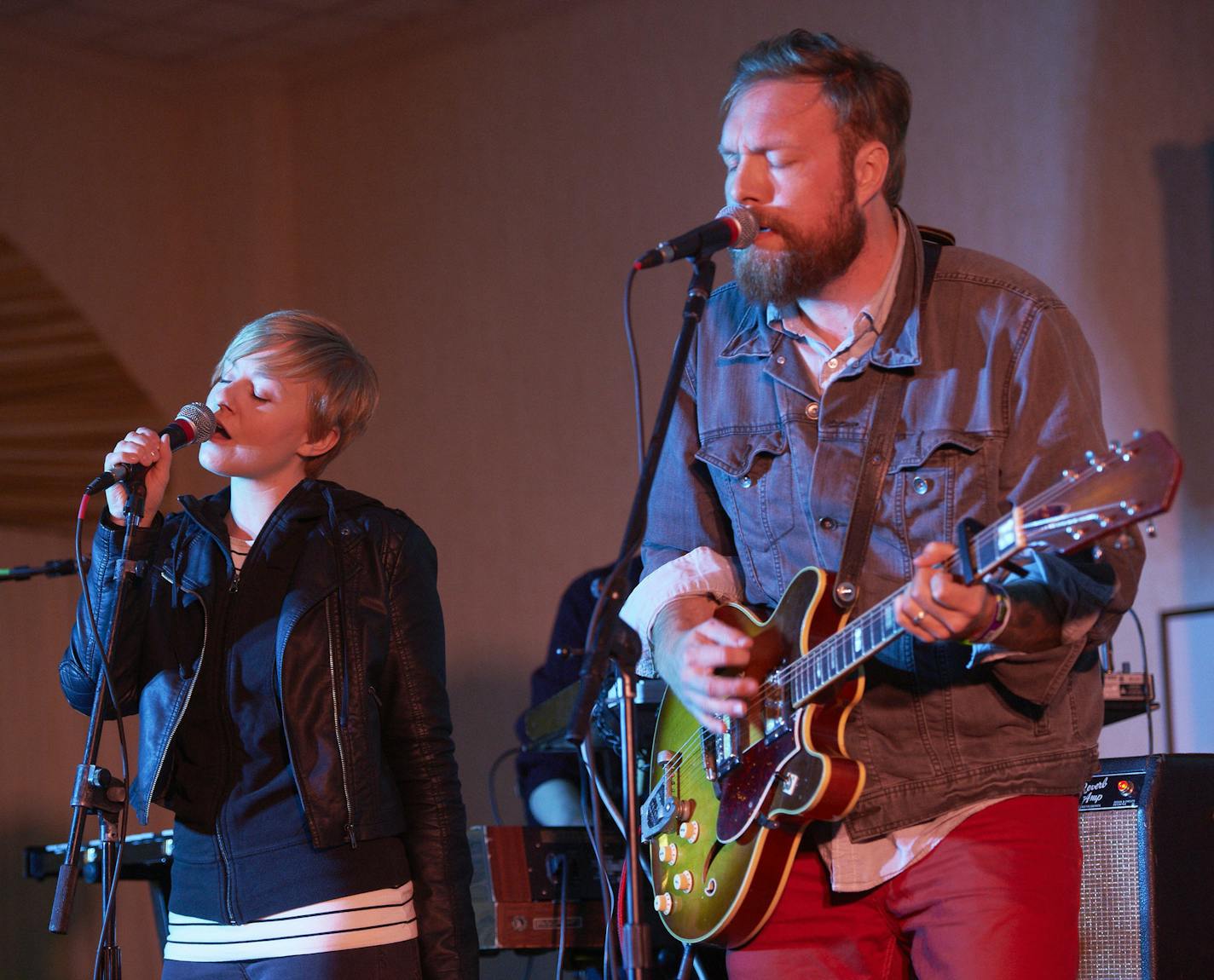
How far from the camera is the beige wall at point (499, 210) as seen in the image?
15.8 ft

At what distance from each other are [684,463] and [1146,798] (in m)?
1.19

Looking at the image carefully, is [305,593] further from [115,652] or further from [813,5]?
[813,5]

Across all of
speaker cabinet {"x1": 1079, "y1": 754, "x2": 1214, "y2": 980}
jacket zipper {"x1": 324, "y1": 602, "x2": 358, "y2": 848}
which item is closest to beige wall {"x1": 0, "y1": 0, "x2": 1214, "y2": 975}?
speaker cabinet {"x1": 1079, "y1": 754, "x2": 1214, "y2": 980}

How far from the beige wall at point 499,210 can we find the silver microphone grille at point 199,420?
313cm

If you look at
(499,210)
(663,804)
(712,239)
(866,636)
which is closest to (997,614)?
(866,636)

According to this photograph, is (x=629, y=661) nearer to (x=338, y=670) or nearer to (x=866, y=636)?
(x=866, y=636)

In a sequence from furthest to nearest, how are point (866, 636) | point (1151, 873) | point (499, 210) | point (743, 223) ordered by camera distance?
point (499, 210)
point (1151, 873)
point (743, 223)
point (866, 636)

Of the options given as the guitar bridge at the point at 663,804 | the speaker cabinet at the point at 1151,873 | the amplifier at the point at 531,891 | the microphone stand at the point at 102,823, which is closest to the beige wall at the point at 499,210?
the speaker cabinet at the point at 1151,873

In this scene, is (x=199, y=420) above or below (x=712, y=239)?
below

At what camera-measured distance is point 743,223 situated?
2303 mm

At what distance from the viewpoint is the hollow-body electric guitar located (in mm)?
1821

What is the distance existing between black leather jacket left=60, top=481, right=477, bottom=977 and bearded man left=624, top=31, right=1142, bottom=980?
18.5 inches

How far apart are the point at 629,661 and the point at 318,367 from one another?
1.11 m

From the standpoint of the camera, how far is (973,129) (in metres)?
5.08
